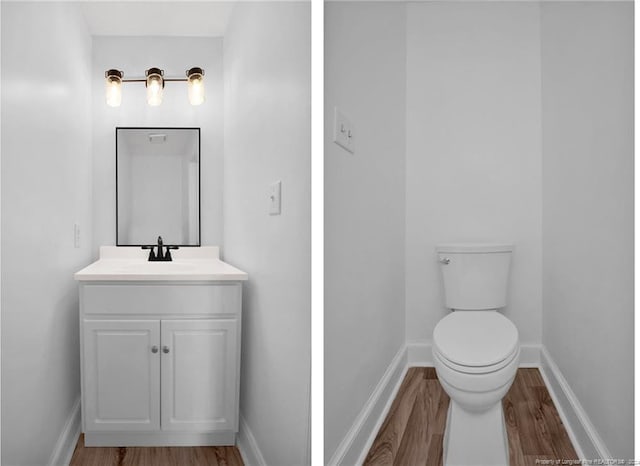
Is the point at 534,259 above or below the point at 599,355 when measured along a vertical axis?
above

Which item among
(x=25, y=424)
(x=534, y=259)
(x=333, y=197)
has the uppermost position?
(x=333, y=197)

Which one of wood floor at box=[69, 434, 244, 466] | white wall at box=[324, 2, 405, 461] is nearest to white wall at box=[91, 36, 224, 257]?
white wall at box=[324, 2, 405, 461]

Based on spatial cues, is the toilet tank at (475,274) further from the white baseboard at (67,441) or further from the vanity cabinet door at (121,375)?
the white baseboard at (67,441)

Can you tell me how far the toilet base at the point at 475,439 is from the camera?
3.41 ft

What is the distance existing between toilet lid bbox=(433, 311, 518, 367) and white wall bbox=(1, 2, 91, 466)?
1.02 meters

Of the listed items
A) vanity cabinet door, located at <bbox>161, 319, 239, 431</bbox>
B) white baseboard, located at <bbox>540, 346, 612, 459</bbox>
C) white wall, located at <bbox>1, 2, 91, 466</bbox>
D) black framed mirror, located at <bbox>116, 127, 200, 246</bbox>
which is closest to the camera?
white wall, located at <bbox>1, 2, 91, 466</bbox>

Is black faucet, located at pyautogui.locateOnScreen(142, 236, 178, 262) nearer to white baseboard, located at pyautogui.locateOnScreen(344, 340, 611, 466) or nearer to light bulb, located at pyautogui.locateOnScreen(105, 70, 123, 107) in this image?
light bulb, located at pyautogui.locateOnScreen(105, 70, 123, 107)

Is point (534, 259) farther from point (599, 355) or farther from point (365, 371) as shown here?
point (365, 371)

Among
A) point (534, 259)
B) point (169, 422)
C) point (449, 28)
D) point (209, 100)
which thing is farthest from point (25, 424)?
point (449, 28)

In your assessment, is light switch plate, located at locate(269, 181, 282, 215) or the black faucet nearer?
light switch plate, located at locate(269, 181, 282, 215)

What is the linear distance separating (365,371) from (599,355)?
62 centimetres

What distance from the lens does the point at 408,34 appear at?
1036 mm

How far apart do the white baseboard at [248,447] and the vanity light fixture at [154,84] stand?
1.05 m

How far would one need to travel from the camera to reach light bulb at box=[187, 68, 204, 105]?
122cm
